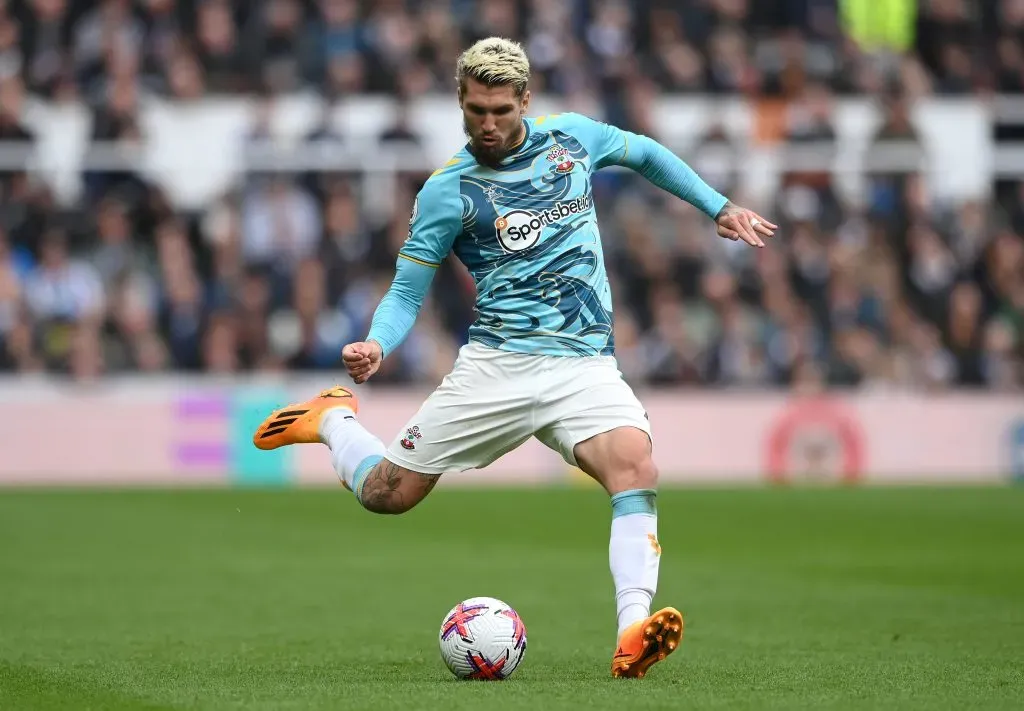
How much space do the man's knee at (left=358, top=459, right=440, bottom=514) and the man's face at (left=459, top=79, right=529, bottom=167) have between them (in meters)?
1.37

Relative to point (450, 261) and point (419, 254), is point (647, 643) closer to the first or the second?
point (419, 254)

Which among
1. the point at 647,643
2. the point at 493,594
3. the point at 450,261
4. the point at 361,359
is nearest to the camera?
the point at 647,643

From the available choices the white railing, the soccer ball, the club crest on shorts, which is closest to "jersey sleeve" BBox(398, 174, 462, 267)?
the club crest on shorts

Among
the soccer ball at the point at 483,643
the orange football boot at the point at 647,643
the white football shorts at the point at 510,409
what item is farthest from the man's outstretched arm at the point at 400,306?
the orange football boot at the point at 647,643

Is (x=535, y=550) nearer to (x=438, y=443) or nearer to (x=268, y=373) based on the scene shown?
(x=438, y=443)

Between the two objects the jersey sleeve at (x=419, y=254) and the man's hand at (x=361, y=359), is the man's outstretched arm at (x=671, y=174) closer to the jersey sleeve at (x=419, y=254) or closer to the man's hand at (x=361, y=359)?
the jersey sleeve at (x=419, y=254)

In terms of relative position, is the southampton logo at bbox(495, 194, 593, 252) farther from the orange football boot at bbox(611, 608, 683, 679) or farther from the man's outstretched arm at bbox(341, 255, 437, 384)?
the orange football boot at bbox(611, 608, 683, 679)

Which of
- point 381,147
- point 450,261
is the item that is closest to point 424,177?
point 381,147

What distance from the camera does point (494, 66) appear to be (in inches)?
257

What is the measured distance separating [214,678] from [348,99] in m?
15.3

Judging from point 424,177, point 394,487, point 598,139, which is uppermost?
point 598,139

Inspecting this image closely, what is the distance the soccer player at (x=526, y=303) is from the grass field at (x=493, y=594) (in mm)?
788

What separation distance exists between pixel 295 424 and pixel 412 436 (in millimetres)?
890

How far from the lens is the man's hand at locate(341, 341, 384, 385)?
256 inches
